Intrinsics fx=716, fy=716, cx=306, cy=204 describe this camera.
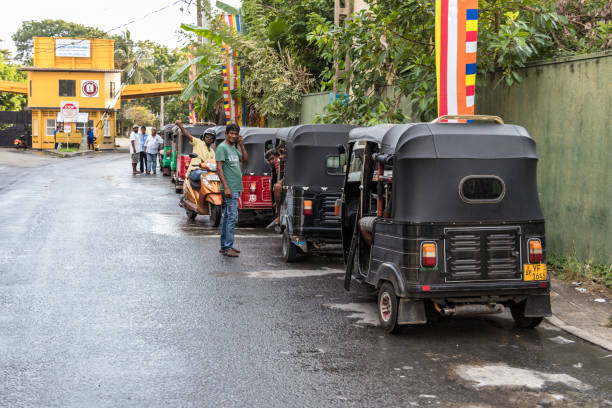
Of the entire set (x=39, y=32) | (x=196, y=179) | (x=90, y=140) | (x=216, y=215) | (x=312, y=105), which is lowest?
(x=216, y=215)

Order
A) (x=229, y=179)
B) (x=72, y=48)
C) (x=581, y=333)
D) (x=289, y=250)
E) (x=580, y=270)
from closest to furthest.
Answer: (x=581, y=333) → (x=580, y=270) → (x=289, y=250) → (x=229, y=179) → (x=72, y=48)

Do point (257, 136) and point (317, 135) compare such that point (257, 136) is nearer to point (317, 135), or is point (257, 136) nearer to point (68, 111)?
point (317, 135)

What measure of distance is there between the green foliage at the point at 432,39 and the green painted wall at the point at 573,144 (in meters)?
0.46

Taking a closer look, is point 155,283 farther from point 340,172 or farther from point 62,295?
point 340,172

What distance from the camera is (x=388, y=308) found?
686 cm

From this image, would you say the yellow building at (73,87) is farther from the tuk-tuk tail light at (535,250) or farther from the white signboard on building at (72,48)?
the tuk-tuk tail light at (535,250)

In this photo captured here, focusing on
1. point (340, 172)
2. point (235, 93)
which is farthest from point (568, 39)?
point (235, 93)

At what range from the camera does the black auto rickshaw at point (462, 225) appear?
638 cm

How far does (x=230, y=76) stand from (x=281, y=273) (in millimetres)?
18226

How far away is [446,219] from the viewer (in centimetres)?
641

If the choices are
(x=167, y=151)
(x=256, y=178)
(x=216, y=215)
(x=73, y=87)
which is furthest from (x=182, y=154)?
(x=73, y=87)

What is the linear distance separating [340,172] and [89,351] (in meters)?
5.49

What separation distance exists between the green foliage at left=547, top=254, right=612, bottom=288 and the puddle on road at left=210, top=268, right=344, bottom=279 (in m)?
2.92

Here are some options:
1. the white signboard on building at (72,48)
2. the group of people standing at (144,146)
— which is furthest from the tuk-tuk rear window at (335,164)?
the white signboard on building at (72,48)
